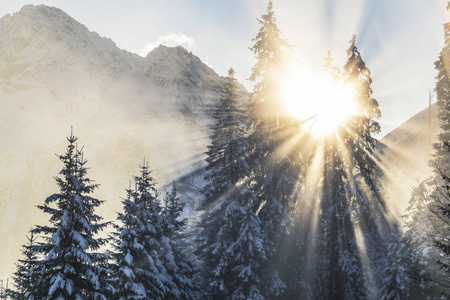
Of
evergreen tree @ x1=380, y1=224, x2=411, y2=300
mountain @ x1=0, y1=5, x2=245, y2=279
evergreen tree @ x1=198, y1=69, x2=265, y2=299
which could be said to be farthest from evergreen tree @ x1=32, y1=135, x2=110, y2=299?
mountain @ x1=0, y1=5, x2=245, y2=279

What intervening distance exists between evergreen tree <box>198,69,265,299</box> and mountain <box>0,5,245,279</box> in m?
75.8

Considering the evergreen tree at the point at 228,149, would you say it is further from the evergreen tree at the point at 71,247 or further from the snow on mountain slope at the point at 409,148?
the snow on mountain slope at the point at 409,148

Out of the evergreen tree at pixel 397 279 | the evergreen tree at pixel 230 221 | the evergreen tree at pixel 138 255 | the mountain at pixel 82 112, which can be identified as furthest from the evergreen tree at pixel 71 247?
the mountain at pixel 82 112

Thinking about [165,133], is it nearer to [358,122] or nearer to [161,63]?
[161,63]

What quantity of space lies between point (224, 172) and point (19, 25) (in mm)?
200432

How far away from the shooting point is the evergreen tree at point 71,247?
32.0 feet

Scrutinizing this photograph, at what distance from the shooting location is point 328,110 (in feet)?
64.0

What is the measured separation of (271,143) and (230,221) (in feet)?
17.0

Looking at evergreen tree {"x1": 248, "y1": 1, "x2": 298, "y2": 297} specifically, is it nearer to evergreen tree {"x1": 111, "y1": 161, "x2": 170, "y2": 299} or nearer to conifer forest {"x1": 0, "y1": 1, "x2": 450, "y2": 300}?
conifer forest {"x1": 0, "y1": 1, "x2": 450, "y2": 300}

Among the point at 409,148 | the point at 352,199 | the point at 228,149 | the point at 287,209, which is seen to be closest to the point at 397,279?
the point at 352,199

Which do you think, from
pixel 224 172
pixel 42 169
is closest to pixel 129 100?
pixel 42 169

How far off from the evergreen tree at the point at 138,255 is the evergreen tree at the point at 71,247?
64.2 inches

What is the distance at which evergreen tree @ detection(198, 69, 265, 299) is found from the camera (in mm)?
17016

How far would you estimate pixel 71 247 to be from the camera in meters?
10.2
